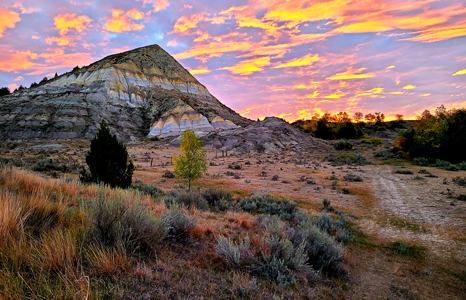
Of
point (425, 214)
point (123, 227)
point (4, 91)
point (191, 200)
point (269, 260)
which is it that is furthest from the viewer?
point (4, 91)

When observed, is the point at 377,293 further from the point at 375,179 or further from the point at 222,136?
the point at 222,136

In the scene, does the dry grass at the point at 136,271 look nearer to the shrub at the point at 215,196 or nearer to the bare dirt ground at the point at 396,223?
the bare dirt ground at the point at 396,223

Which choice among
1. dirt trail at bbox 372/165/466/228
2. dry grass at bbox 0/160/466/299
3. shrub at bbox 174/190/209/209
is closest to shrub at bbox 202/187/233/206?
shrub at bbox 174/190/209/209

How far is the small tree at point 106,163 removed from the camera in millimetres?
11211

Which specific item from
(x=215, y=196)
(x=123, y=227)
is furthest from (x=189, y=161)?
(x=123, y=227)

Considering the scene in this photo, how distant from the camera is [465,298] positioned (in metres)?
4.79

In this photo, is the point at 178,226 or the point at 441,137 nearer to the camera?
the point at 178,226

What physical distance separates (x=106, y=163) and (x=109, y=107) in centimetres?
6643

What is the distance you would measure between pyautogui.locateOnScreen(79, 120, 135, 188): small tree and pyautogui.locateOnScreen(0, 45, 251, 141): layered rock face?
168ft

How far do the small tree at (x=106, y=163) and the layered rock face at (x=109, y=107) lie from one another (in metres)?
51.2

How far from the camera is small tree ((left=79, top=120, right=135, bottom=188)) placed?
36.8 ft

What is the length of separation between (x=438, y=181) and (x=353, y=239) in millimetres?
13379

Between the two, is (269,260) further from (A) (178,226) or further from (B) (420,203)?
(B) (420,203)

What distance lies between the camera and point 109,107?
6706 centimetres
